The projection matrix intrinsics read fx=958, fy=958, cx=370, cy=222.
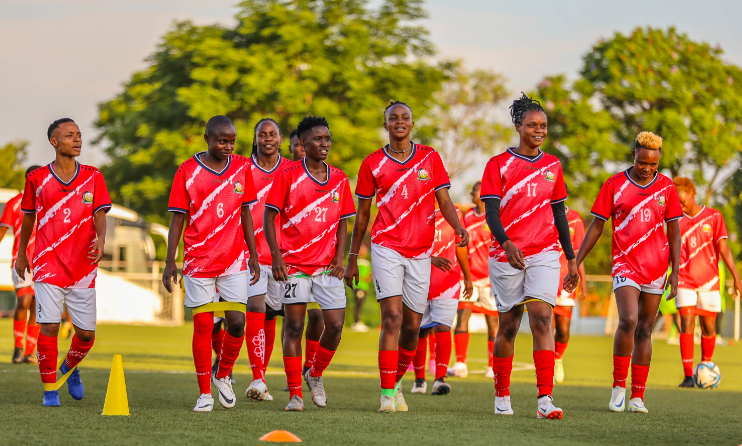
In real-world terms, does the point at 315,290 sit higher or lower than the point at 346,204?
lower

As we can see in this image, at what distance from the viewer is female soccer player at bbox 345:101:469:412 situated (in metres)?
7.55

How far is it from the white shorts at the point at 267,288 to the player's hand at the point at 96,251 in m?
1.39

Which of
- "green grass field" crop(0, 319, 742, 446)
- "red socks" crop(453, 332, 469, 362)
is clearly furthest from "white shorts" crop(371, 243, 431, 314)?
"red socks" crop(453, 332, 469, 362)

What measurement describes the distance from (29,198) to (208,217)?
5.28ft

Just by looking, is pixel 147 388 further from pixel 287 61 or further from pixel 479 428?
pixel 287 61

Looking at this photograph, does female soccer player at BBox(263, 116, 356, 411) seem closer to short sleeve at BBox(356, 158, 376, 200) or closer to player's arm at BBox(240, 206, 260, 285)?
player's arm at BBox(240, 206, 260, 285)

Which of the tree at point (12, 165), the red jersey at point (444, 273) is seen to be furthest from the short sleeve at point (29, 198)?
the tree at point (12, 165)

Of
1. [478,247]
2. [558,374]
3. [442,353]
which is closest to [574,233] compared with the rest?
[478,247]

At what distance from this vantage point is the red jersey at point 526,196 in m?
7.41

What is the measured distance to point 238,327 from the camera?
7926 mm

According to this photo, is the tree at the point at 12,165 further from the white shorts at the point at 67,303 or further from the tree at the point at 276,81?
the white shorts at the point at 67,303

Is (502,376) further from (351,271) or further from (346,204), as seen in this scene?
(346,204)

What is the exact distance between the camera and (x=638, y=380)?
812 centimetres

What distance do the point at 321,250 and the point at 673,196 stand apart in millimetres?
3051
